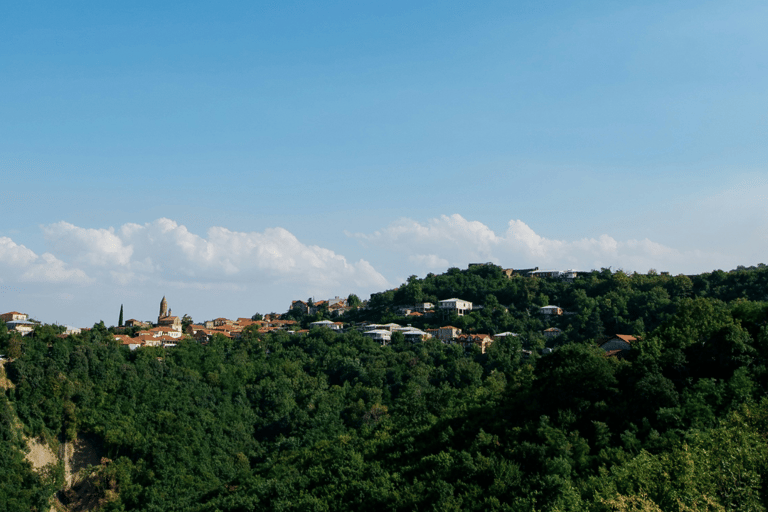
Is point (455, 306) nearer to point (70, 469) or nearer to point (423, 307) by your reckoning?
point (423, 307)

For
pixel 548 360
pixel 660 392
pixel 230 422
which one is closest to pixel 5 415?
pixel 230 422

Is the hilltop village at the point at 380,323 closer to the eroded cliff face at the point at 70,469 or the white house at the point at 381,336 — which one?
the white house at the point at 381,336

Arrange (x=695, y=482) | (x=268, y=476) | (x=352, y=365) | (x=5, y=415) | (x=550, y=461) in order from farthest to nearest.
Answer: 1. (x=352, y=365)
2. (x=5, y=415)
3. (x=268, y=476)
4. (x=550, y=461)
5. (x=695, y=482)

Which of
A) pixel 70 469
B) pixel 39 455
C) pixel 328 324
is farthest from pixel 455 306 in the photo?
pixel 39 455

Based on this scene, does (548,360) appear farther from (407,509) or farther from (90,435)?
(90,435)

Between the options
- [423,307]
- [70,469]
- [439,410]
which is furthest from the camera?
[423,307]

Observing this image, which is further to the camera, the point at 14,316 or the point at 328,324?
the point at 328,324

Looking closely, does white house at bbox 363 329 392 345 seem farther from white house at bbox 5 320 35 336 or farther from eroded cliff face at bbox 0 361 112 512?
white house at bbox 5 320 35 336
